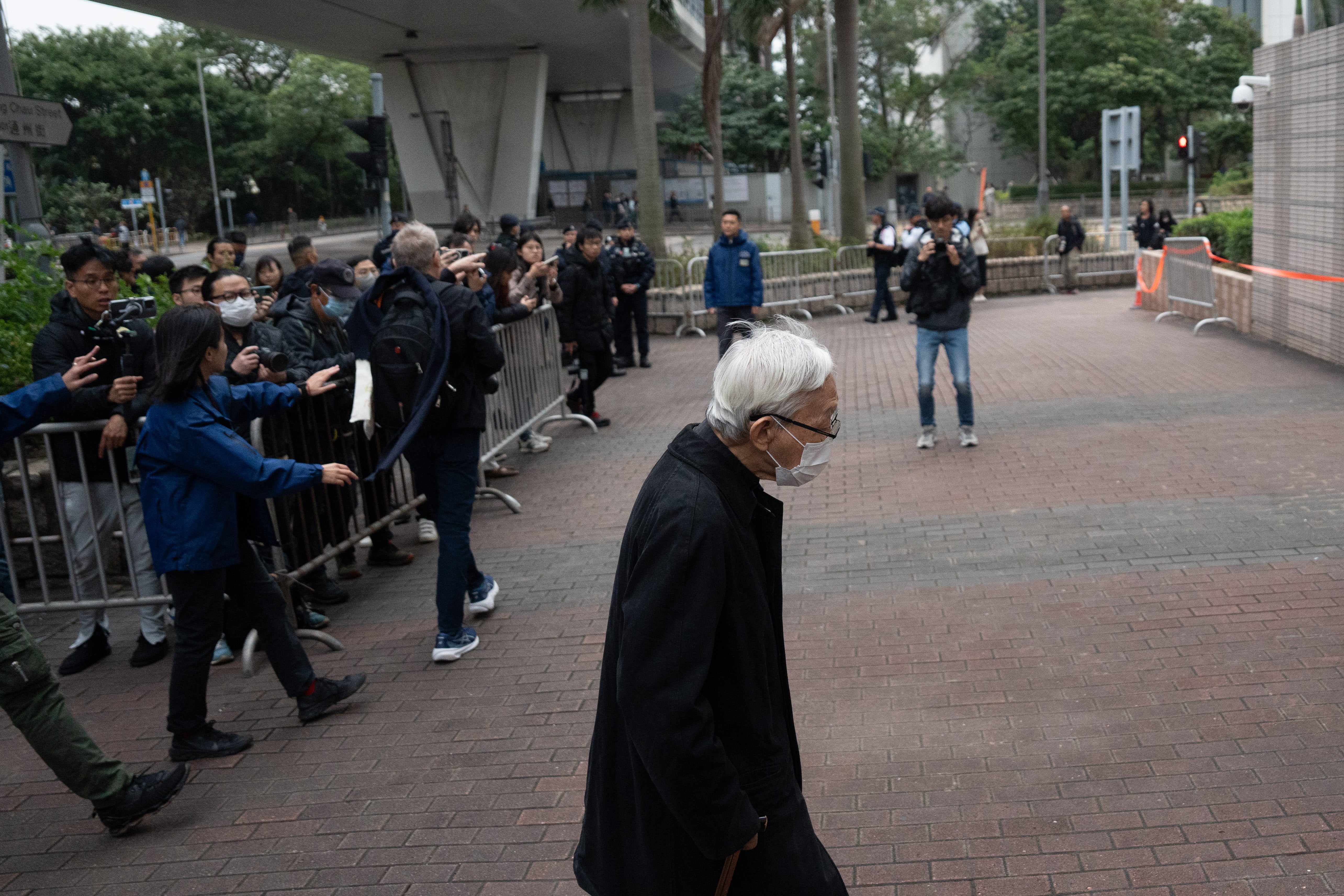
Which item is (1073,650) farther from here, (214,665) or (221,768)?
(214,665)

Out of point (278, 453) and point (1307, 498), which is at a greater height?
point (278, 453)

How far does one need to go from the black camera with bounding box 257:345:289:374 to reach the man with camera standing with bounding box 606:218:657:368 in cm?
774

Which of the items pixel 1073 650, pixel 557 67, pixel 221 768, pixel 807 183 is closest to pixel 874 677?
pixel 1073 650

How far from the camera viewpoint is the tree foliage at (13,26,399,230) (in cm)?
5609

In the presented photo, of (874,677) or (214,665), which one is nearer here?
(874,677)

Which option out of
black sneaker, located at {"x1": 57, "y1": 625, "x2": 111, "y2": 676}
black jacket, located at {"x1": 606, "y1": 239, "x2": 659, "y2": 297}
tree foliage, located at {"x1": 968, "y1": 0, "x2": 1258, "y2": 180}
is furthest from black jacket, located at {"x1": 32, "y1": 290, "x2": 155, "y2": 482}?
tree foliage, located at {"x1": 968, "y1": 0, "x2": 1258, "y2": 180}

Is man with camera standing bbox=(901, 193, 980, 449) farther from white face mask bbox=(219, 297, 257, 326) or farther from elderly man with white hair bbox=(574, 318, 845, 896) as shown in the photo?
elderly man with white hair bbox=(574, 318, 845, 896)

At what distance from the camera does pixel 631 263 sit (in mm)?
14391

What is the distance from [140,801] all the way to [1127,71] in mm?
56098

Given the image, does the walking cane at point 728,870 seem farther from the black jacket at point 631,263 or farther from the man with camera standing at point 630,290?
the black jacket at point 631,263

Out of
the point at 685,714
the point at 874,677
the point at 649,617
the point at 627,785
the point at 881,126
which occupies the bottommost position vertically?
the point at 874,677

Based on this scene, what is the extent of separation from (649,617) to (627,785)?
1.38 ft

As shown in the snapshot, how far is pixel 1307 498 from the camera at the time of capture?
7.22 m

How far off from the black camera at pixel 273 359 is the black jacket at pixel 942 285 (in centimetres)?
474
